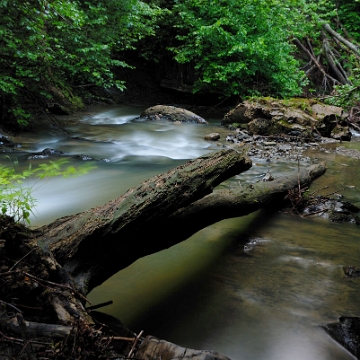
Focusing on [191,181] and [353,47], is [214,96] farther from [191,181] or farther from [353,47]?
[191,181]

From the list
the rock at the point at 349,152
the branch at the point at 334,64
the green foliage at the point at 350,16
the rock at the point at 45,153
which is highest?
the green foliage at the point at 350,16

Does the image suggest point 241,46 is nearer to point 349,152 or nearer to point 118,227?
point 349,152

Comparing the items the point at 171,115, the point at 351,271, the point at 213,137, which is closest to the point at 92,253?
the point at 351,271

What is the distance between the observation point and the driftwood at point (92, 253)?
5.05 feet

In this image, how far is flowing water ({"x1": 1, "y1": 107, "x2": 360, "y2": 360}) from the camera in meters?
2.58

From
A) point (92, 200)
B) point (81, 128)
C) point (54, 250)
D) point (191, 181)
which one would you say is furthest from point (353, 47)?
point (54, 250)

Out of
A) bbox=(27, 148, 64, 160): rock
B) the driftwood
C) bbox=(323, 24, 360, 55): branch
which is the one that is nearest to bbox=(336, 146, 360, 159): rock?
the driftwood

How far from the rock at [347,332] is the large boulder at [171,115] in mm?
12553

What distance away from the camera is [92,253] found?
2.36 metres

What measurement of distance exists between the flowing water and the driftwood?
1.06ft

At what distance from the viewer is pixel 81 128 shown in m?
12.3

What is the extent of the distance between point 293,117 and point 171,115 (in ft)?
18.0

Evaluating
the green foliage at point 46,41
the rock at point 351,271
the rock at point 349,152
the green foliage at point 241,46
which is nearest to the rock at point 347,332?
the rock at point 351,271

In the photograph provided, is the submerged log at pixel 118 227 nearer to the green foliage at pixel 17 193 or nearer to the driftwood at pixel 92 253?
the driftwood at pixel 92 253
